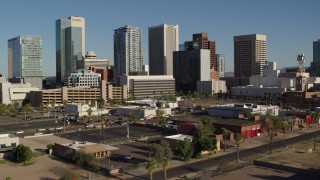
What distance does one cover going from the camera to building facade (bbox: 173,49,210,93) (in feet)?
586

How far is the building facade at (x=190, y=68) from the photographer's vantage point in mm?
178750

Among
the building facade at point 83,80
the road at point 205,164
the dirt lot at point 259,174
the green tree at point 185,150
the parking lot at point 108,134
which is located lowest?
the dirt lot at point 259,174

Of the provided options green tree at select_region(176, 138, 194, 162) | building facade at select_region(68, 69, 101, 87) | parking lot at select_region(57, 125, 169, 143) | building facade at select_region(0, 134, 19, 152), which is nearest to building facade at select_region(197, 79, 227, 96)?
building facade at select_region(68, 69, 101, 87)

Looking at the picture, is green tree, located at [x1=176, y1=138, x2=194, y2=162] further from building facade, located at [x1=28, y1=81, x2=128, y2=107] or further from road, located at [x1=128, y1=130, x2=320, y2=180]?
building facade, located at [x1=28, y1=81, x2=128, y2=107]

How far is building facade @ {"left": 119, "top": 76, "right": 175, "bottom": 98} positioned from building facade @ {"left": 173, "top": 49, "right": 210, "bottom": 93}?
15756 millimetres

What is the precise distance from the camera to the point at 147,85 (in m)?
163

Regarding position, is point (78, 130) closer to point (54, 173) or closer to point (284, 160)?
point (54, 173)

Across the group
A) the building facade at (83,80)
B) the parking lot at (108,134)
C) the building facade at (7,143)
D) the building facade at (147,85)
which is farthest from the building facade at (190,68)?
the building facade at (7,143)

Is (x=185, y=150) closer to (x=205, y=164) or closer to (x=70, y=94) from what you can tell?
(x=205, y=164)

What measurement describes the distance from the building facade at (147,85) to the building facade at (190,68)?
51.7ft

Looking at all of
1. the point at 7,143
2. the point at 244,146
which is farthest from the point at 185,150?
the point at 7,143

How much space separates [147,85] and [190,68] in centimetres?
3089

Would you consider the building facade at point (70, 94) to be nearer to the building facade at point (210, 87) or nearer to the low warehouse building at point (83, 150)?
the building facade at point (210, 87)

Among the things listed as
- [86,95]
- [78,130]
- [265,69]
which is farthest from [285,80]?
[78,130]
